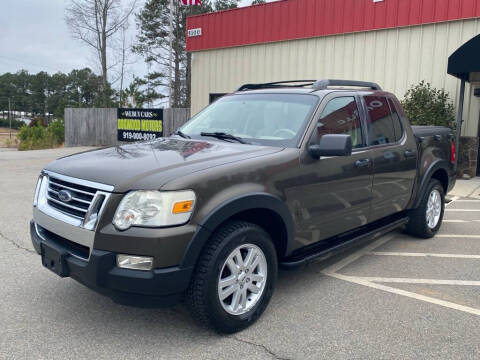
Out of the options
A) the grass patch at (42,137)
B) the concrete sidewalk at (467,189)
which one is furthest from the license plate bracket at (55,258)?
the grass patch at (42,137)

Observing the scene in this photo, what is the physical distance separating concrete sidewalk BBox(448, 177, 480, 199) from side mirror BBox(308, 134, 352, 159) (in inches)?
273

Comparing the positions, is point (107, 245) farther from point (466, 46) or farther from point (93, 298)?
point (466, 46)

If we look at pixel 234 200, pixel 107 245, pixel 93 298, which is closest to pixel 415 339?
pixel 234 200

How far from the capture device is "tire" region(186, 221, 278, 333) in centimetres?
310

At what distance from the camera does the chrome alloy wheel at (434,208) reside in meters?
6.01

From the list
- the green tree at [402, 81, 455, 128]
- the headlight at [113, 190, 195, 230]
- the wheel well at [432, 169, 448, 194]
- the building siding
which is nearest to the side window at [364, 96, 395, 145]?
the wheel well at [432, 169, 448, 194]

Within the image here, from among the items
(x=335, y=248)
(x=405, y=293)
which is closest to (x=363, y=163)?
(x=335, y=248)

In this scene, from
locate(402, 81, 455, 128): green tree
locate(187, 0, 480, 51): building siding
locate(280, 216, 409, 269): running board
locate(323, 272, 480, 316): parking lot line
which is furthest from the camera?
locate(187, 0, 480, 51): building siding

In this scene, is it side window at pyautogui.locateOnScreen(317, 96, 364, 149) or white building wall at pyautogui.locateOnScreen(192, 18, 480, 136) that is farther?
white building wall at pyautogui.locateOnScreen(192, 18, 480, 136)

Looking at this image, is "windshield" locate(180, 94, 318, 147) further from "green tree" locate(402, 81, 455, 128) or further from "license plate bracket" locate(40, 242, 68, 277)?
"green tree" locate(402, 81, 455, 128)

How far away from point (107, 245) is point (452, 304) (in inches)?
117

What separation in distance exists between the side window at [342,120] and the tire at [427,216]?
1691 mm

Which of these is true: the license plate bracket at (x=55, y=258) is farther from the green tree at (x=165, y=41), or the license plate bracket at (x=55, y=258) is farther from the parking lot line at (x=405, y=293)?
the green tree at (x=165, y=41)

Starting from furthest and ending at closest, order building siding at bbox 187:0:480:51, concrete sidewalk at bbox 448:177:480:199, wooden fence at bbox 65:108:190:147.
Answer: wooden fence at bbox 65:108:190:147
building siding at bbox 187:0:480:51
concrete sidewalk at bbox 448:177:480:199
